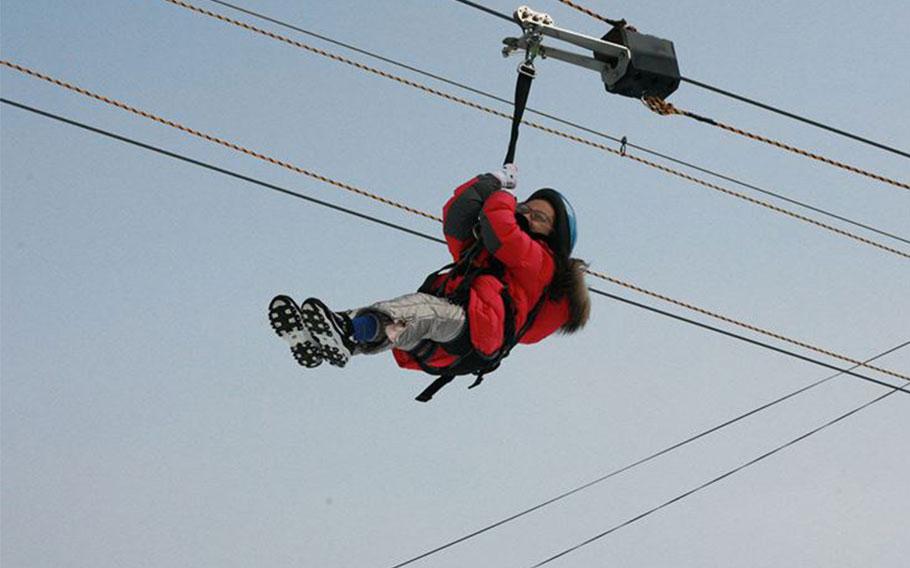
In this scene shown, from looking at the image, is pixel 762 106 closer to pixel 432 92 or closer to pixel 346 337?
pixel 432 92

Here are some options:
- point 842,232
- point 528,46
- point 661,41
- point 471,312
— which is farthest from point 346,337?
point 842,232

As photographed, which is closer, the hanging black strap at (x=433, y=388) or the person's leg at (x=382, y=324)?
the person's leg at (x=382, y=324)

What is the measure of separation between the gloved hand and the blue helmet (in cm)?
29

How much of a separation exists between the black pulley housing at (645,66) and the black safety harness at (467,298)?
0.54m

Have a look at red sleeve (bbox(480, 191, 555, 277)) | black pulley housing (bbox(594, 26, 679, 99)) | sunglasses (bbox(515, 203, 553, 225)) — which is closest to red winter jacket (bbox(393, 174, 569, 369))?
red sleeve (bbox(480, 191, 555, 277))

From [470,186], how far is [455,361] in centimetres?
84

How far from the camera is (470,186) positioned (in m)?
5.73

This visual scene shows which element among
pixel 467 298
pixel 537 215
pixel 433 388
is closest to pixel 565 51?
pixel 537 215

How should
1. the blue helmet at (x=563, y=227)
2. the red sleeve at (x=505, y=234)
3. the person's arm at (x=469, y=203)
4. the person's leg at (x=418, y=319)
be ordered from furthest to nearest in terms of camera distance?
the blue helmet at (x=563, y=227), the person's arm at (x=469, y=203), the red sleeve at (x=505, y=234), the person's leg at (x=418, y=319)

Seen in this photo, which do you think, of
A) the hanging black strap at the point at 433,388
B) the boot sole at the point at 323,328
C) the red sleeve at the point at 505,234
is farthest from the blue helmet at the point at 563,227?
the boot sole at the point at 323,328

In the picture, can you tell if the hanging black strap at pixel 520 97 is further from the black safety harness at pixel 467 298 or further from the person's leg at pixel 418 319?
the person's leg at pixel 418 319

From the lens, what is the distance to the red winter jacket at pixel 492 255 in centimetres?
557

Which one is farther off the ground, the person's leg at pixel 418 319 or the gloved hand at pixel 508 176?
the gloved hand at pixel 508 176

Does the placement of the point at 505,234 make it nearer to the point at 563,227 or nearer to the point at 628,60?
the point at 563,227
